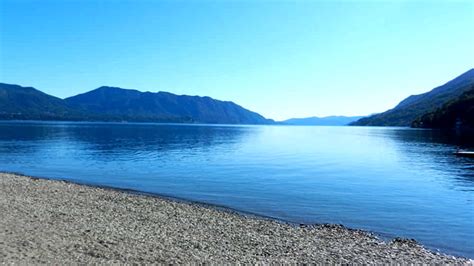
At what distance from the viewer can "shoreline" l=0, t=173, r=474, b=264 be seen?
52.7 ft

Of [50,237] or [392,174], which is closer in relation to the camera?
[50,237]

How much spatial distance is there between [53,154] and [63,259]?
6664 cm

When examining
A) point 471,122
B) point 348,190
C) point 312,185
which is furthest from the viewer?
point 471,122

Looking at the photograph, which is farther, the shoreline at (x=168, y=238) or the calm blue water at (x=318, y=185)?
the calm blue water at (x=318, y=185)

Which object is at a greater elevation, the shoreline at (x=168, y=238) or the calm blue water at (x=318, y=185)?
the shoreline at (x=168, y=238)

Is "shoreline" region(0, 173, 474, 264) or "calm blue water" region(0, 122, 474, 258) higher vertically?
"shoreline" region(0, 173, 474, 264)

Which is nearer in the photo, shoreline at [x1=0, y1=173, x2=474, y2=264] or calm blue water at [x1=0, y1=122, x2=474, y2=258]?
shoreline at [x1=0, y1=173, x2=474, y2=264]

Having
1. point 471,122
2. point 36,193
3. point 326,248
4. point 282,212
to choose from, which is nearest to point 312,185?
point 282,212

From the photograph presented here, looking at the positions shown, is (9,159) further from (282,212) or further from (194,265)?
(194,265)

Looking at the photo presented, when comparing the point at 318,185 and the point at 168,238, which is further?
the point at 318,185

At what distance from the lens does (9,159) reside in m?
64.9

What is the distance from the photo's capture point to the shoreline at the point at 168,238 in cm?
1608

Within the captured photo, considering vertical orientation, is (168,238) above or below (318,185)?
above

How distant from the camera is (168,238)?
19.0m
